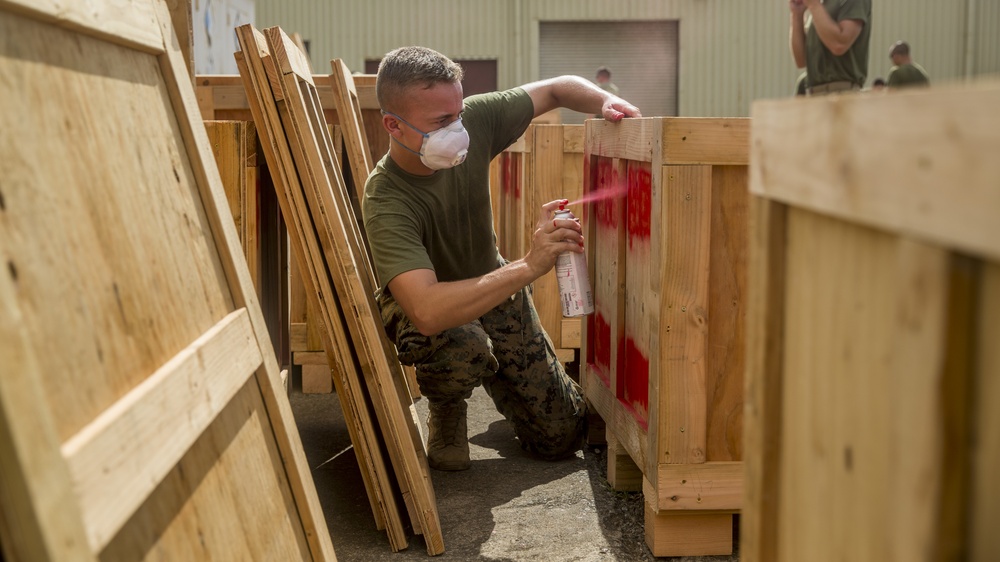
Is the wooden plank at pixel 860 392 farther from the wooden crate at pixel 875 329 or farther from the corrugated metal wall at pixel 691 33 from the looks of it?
the corrugated metal wall at pixel 691 33

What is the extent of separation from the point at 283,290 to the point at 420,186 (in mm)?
1466

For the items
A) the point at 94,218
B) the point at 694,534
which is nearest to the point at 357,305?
the point at 694,534

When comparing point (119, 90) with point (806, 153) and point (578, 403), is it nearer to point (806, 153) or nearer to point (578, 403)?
point (806, 153)

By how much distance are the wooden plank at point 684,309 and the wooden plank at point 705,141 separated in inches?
1.4

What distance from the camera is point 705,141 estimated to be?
2.96m

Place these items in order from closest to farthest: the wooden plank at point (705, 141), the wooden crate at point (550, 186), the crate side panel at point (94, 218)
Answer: the crate side panel at point (94, 218) → the wooden plank at point (705, 141) → the wooden crate at point (550, 186)

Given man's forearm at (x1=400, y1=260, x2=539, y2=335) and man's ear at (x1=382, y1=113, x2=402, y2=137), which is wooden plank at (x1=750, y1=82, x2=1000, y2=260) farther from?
man's ear at (x1=382, y1=113, x2=402, y2=137)

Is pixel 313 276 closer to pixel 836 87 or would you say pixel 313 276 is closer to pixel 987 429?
pixel 987 429

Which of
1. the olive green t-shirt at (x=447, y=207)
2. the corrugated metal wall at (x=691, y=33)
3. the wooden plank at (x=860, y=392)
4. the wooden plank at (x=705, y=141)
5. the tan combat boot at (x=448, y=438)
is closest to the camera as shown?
the wooden plank at (x=860, y=392)

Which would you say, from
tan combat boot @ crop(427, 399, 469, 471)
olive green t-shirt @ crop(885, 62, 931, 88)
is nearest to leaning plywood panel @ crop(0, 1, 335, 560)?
tan combat boot @ crop(427, 399, 469, 471)

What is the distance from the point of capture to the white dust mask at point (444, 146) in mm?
3627

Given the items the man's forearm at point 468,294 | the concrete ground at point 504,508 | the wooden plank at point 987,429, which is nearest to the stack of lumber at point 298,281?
the concrete ground at point 504,508

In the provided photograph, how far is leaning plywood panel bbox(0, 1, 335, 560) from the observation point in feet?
3.79

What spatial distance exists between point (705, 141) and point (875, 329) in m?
1.85
